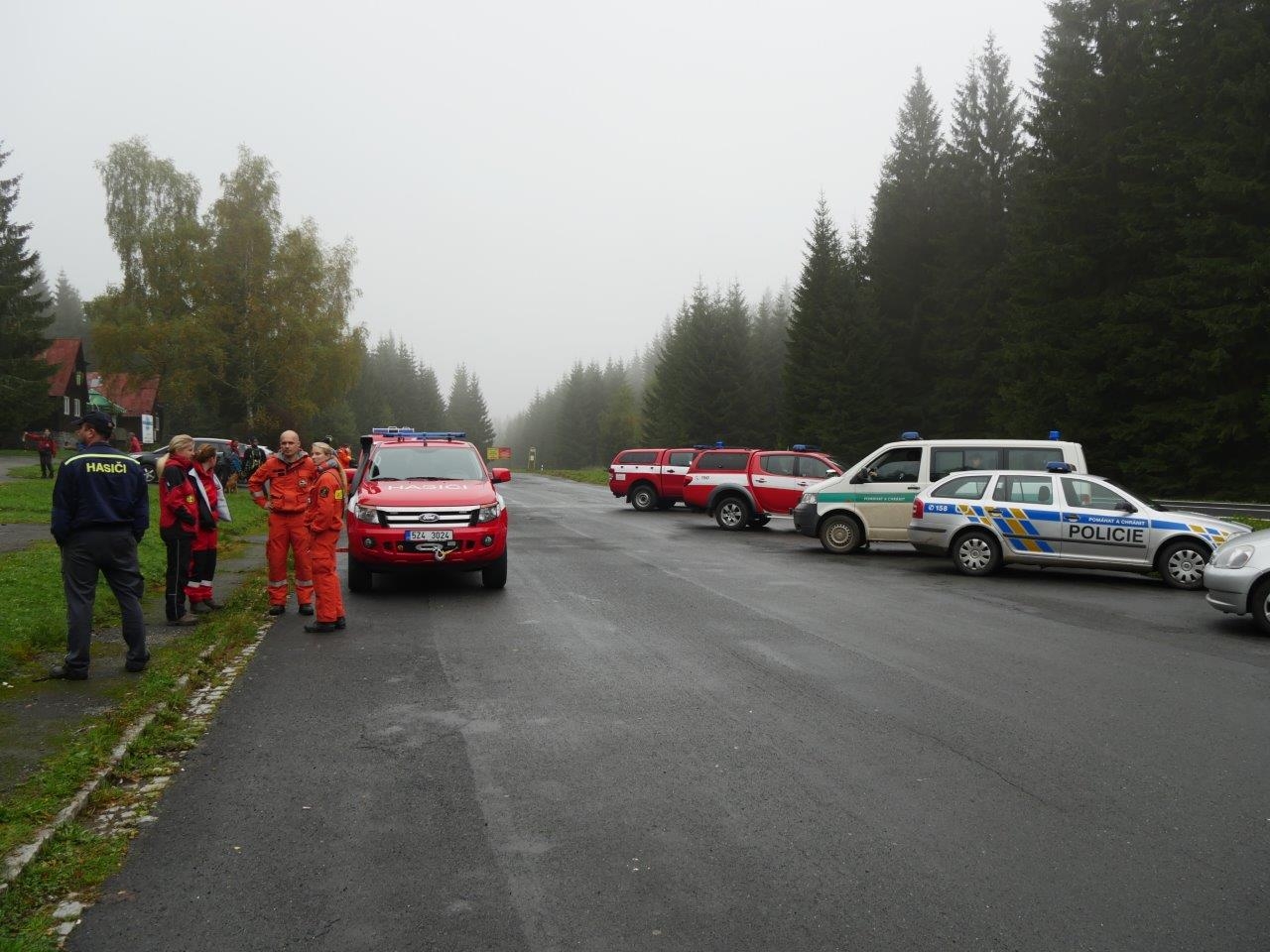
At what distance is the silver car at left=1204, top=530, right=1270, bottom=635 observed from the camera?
897 cm

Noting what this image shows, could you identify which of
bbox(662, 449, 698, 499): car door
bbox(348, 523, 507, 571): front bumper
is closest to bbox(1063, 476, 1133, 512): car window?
bbox(348, 523, 507, 571): front bumper

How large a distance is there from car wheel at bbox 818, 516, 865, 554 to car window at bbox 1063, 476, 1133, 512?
4.04 m

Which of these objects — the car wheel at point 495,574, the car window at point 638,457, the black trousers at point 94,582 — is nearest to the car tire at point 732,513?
the car window at point 638,457

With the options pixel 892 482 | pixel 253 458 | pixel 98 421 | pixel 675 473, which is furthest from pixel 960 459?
pixel 253 458

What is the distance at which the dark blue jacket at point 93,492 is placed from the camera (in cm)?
671

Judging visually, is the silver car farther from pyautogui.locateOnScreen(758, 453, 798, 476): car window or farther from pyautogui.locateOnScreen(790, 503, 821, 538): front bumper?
pyautogui.locateOnScreen(758, 453, 798, 476): car window

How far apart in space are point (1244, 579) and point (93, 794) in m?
9.76

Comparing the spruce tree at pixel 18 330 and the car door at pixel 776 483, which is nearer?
the car door at pixel 776 483

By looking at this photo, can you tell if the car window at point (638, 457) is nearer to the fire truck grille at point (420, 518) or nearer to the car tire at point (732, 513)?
the car tire at point (732, 513)

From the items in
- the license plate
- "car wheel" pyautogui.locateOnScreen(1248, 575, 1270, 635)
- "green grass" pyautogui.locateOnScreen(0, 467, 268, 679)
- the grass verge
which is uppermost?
the license plate

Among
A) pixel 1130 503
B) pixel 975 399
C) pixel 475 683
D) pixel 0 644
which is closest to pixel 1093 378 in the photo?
Result: pixel 975 399

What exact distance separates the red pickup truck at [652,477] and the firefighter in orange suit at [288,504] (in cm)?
1865

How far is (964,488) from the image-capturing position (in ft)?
45.3

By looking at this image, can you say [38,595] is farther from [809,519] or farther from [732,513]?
[732,513]
